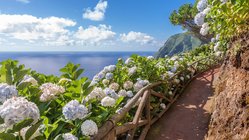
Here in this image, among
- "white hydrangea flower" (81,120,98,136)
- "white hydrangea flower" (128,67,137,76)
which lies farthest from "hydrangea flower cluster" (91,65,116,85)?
"white hydrangea flower" (81,120,98,136)

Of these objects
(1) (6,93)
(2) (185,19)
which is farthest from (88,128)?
Answer: (2) (185,19)

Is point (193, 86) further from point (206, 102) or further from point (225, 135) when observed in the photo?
point (225, 135)

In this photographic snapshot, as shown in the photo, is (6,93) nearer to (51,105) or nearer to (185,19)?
(51,105)

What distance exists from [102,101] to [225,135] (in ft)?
5.92

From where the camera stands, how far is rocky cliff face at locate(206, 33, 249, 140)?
3.23 metres

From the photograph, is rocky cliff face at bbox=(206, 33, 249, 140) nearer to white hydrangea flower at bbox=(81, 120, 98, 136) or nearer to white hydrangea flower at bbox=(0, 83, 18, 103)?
white hydrangea flower at bbox=(81, 120, 98, 136)

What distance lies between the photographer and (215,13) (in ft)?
11.5

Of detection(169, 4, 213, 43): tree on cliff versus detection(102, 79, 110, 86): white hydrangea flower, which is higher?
detection(169, 4, 213, 43): tree on cliff

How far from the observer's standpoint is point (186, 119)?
6.52 metres

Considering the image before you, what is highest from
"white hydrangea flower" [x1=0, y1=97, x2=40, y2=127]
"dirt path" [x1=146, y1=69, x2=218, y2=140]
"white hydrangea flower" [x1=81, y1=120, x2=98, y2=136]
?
"white hydrangea flower" [x1=0, y1=97, x2=40, y2=127]

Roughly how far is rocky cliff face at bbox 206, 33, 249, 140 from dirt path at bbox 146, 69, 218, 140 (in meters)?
1.58

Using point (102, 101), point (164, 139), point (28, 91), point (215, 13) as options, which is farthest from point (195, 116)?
point (28, 91)

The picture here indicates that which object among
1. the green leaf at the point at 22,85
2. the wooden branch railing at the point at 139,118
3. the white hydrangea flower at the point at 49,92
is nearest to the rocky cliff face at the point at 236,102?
the wooden branch railing at the point at 139,118

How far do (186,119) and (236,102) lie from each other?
320 cm
